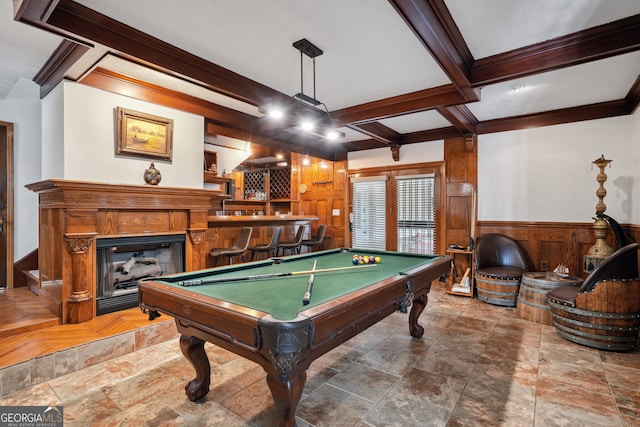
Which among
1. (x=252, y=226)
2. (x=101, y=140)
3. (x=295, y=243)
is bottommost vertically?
(x=295, y=243)

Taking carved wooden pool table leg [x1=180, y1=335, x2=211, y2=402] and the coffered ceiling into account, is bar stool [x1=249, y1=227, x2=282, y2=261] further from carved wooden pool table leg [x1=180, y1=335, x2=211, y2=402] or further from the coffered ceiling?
carved wooden pool table leg [x1=180, y1=335, x2=211, y2=402]

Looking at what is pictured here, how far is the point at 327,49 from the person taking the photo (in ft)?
8.95

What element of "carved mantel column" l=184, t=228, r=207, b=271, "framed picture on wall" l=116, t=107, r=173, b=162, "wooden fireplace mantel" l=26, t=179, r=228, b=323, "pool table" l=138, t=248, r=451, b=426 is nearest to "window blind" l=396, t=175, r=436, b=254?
"pool table" l=138, t=248, r=451, b=426

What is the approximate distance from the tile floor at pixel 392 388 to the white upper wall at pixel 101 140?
188 cm

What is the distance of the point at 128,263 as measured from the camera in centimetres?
370

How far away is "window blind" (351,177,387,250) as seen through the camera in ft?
20.1

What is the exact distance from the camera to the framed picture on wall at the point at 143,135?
3.38 meters

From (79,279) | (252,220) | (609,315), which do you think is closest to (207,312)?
(79,279)

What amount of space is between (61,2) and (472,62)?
132 inches

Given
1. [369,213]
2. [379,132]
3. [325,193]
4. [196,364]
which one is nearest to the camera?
[196,364]

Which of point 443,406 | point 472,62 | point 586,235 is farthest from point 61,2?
point 586,235

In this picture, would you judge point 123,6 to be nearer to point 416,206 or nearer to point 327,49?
point 327,49

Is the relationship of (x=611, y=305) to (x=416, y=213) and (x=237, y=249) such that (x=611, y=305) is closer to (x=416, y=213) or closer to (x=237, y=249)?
(x=416, y=213)

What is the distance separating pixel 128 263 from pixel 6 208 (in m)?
1.98
